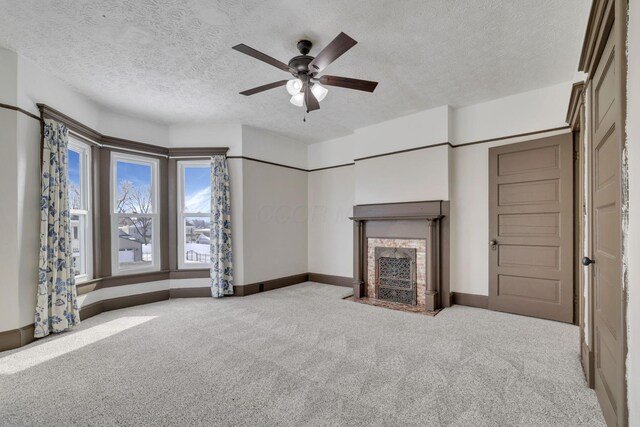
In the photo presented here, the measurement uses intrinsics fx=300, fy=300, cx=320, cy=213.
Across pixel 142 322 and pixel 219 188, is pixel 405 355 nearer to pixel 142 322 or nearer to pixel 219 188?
pixel 142 322

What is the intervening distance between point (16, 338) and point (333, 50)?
403 centimetres

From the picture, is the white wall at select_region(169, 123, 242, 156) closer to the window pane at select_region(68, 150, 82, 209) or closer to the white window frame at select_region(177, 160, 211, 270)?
the white window frame at select_region(177, 160, 211, 270)

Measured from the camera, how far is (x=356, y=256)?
5.18 meters

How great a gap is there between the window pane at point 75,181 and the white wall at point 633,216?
17.3 ft

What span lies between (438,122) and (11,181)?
16.8 ft

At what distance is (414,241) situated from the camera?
15.0 feet

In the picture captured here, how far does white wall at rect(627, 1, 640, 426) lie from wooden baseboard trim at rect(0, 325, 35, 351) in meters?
4.62

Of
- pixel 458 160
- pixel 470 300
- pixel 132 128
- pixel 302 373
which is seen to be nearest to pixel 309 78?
pixel 302 373

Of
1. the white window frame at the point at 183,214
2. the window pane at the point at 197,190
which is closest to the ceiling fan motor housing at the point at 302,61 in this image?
the white window frame at the point at 183,214

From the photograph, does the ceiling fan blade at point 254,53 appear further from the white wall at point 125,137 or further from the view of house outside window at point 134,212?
the view of house outside window at point 134,212

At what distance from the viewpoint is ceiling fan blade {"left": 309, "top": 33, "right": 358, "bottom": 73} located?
2105mm

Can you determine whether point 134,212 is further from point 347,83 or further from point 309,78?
point 347,83

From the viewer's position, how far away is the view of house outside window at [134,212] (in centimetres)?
456

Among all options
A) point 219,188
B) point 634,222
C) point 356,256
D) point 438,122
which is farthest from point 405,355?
point 219,188
